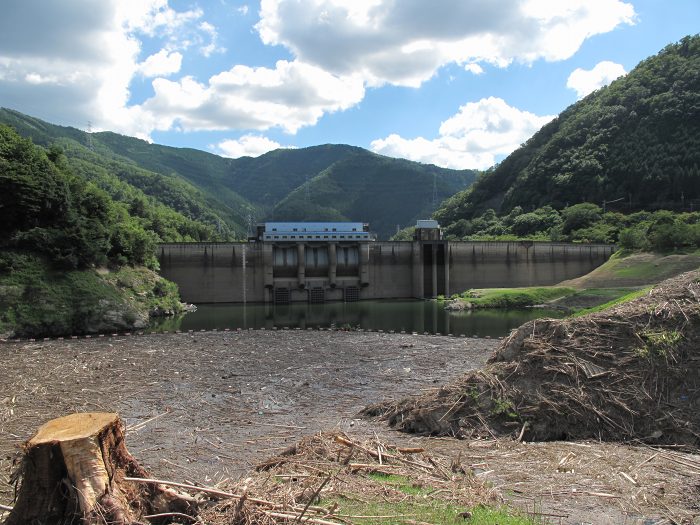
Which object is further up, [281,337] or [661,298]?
[661,298]

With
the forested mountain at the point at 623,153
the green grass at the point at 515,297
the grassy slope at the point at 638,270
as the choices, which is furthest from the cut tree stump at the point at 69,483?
the forested mountain at the point at 623,153

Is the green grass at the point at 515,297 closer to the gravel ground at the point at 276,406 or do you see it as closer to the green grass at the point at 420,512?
the gravel ground at the point at 276,406

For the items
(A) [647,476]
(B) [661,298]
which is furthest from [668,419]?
(B) [661,298]

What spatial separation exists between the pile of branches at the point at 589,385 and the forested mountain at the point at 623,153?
113913 millimetres

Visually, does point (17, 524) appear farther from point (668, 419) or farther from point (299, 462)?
point (668, 419)

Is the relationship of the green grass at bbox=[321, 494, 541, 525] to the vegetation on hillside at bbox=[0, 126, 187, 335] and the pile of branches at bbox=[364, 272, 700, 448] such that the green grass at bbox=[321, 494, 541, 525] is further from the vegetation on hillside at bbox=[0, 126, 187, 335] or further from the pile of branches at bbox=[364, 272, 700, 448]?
the vegetation on hillside at bbox=[0, 126, 187, 335]

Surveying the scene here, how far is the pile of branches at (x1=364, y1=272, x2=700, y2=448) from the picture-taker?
34.0 feet

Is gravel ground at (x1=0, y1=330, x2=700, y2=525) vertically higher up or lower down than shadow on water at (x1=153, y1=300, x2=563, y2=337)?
higher up

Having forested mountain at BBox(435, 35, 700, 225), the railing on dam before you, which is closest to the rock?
the railing on dam

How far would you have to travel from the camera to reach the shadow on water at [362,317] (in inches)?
1596

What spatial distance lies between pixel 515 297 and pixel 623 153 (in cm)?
8582

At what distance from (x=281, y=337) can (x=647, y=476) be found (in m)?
24.2

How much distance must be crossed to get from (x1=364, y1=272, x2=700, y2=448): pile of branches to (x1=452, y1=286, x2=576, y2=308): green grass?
45014 millimetres

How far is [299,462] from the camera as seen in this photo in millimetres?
8109
